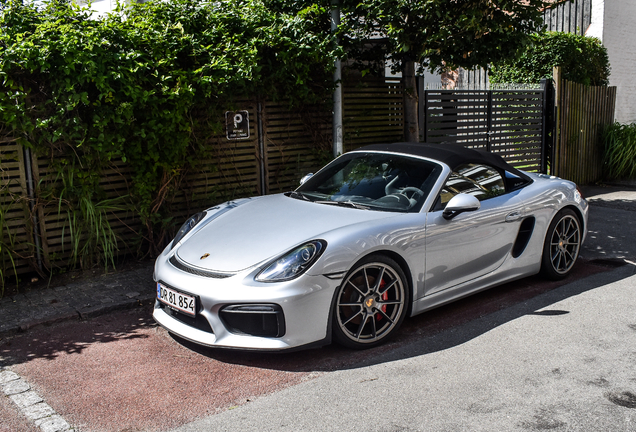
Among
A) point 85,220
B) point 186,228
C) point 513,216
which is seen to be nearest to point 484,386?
point 513,216

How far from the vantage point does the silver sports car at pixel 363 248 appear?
3.92 m

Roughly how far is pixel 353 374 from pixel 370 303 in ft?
1.83

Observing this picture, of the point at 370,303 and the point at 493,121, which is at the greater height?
the point at 493,121

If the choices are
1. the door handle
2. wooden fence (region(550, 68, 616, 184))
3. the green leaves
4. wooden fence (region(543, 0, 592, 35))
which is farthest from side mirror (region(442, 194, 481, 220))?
wooden fence (region(543, 0, 592, 35))

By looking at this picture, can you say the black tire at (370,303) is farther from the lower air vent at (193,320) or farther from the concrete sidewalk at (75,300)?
the concrete sidewalk at (75,300)

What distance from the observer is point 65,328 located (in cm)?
496

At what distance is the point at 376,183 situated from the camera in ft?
16.5

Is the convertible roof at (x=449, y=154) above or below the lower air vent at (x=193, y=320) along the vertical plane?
above

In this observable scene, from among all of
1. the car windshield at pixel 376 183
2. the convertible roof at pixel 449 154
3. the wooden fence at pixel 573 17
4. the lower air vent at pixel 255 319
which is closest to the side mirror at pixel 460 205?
the car windshield at pixel 376 183

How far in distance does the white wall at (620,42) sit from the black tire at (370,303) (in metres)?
13.5

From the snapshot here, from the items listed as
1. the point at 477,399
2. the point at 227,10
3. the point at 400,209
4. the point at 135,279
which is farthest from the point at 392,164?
the point at 227,10

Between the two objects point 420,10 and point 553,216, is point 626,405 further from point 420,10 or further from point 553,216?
point 420,10

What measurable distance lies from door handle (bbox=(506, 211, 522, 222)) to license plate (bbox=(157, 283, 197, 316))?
2779 millimetres

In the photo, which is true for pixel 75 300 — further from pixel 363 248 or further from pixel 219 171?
pixel 363 248
